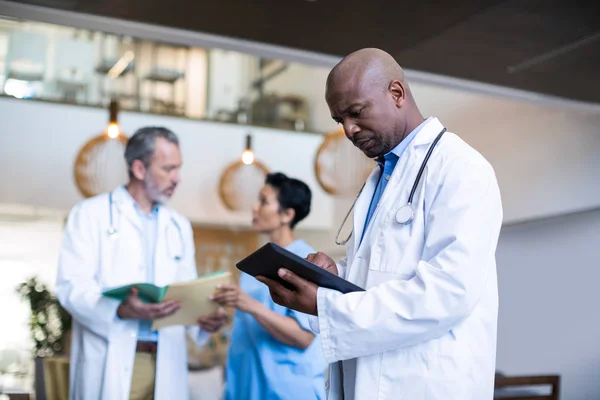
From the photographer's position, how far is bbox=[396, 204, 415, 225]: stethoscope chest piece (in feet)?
6.47

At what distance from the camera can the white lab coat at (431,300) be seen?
1.87m

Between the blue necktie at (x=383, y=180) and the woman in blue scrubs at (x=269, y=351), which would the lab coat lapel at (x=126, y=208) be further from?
the blue necktie at (x=383, y=180)

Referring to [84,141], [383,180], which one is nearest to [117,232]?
[383,180]

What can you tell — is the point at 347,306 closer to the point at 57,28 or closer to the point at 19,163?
the point at 19,163

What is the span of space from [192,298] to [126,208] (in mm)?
539

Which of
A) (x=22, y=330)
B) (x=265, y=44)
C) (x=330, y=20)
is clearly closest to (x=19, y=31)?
(x=22, y=330)

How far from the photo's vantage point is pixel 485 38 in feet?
14.5

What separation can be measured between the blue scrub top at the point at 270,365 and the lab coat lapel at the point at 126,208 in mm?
602

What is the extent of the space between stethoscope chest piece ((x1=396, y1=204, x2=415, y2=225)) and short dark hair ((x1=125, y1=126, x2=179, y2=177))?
73.1 inches

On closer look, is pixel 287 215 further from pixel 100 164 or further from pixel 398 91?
pixel 100 164

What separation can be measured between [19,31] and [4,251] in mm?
2540

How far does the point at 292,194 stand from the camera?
3.67m

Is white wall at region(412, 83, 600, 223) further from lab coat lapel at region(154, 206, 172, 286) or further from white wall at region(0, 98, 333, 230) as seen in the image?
lab coat lapel at region(154, 206, 172, 286)

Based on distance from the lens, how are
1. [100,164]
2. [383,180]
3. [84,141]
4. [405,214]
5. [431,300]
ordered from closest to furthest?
1. [431,300]
2. [405,214]
3. [383,180]
4. [100,164]
5. [84,141]
